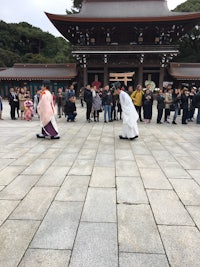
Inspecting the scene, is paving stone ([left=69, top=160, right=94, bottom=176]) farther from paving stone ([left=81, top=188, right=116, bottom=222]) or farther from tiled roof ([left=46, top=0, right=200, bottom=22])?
tiled roof ([left=46, top=0, right=200, bottom=22])

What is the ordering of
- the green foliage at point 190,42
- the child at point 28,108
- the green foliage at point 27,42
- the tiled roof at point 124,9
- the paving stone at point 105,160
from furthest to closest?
the green foliage at point 27,42, the green foliage at point 190,42, the tiled roof at point 124,9, the child at point 28,108, the paving stone at point 105,160

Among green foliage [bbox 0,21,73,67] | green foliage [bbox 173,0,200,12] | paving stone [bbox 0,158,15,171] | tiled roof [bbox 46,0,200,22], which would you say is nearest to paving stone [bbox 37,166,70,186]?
paving stone [bbox 0,158,15,171]

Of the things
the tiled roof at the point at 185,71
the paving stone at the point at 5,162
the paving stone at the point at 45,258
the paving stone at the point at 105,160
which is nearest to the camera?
the paving stone at the point at 45,258

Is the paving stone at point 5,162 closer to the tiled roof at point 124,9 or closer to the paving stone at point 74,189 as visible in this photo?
the paving stone at point 74,189

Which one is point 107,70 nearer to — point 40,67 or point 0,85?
point 40,67

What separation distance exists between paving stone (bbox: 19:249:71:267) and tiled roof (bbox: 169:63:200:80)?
73.4ft

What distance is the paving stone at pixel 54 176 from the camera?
12.4 ft

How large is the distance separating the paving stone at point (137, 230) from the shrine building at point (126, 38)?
17.6 meters

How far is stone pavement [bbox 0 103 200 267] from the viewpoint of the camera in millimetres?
2197

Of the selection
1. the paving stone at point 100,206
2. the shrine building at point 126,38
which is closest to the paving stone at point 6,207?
the paving stone at point 100,206

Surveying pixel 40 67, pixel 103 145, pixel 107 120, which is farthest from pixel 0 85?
pixel 103 145

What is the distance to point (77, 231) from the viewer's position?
2537mm

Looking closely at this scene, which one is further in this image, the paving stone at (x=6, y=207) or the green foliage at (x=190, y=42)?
the green foliage at (x=190, y=42)

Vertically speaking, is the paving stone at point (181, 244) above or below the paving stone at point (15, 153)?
below
